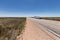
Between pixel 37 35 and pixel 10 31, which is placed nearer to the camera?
pixel 37 35

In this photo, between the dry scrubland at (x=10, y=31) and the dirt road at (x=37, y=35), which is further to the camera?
the dry scrubland at (x=10, y=31)

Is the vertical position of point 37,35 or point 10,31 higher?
point 37,35

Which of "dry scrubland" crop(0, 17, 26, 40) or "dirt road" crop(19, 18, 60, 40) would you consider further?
"dry scrubland" crop(0, 17, 26, 40)
